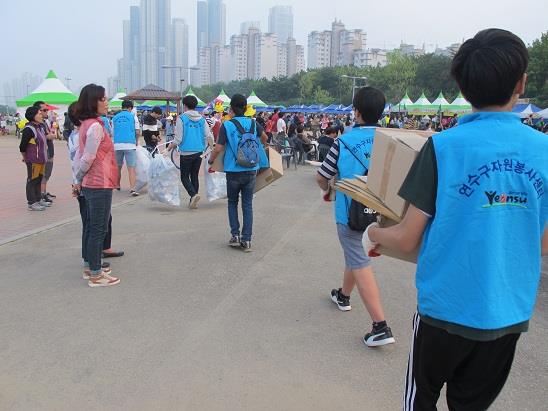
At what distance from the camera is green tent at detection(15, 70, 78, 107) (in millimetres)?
25906

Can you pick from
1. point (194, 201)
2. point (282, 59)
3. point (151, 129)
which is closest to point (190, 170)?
point (194, 201)

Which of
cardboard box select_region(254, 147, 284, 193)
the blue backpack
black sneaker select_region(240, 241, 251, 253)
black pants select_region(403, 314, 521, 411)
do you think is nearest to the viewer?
black pants select_region(403, 314, 521, 411)

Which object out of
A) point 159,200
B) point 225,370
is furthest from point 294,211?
point 225,370

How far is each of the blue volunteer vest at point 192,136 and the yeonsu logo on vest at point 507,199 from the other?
22.0ft

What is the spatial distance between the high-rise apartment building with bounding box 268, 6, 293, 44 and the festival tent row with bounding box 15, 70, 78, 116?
5351 inches

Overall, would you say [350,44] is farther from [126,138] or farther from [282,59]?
[126,138]

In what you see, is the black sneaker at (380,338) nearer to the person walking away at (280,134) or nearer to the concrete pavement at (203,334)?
the concrete pavement at (203,334)

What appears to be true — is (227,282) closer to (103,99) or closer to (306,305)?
(306,305)

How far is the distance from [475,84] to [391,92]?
239ft

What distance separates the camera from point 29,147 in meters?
7.77

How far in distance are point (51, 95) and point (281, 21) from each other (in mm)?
140701

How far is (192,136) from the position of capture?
7.95 metres

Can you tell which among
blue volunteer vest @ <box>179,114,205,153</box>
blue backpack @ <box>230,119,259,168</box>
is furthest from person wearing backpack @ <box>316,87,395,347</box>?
blue volunteer vest @ <box>179,114,205,153</box>

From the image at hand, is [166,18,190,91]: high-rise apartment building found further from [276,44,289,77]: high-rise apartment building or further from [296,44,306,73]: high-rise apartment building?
[296,44,306,73]: high-rise apartment building
